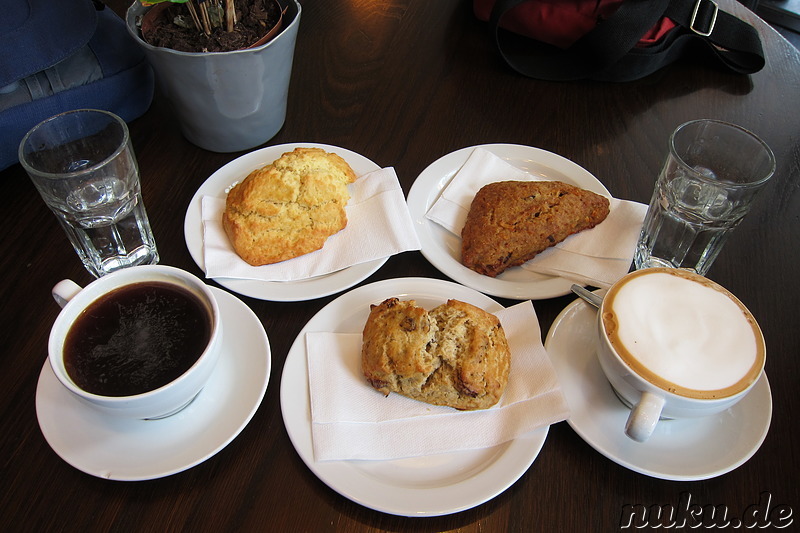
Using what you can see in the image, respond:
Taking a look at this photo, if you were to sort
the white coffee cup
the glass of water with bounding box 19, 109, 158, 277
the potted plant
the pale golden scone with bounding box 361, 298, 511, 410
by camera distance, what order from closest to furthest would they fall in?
the white coffee cup < the pale golden scone with bounding box 361, 298, 511, 410 < the glass of water with bounding box 19, 109, 158, 277 < the potted plant

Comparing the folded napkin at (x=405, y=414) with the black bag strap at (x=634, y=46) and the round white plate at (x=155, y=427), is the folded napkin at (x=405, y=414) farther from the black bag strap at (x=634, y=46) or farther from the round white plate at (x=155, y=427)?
the black bag strap at (x=634, y=46)

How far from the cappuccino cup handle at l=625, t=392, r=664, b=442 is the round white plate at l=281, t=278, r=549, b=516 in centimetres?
12

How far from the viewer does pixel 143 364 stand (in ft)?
2.67

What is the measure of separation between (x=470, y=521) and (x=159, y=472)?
0.42 meters

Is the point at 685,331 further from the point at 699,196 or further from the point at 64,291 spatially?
the point at 64,291

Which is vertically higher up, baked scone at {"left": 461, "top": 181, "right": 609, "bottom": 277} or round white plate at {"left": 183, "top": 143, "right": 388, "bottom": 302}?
baked scone at {"left": 461, "top": 181, "right": 609, "bottom": 277}

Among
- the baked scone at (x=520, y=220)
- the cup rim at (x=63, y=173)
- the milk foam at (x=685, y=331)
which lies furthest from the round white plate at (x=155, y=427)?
the milk foam at (x=685, y=331)

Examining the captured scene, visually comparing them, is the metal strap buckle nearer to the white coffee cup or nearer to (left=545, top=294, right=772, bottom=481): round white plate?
(left=545, top=294, right=772, bottom=481): round white plate

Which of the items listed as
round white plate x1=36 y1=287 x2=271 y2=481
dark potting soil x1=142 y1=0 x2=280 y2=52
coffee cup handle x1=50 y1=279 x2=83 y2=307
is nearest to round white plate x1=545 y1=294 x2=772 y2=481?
round white plate x1=36 y1=287 x2=271 y2=481

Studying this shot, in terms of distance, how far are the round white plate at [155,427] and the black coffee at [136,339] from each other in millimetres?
83

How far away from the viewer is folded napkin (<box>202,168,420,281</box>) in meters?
1.06

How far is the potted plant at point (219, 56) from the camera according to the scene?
3.77ft

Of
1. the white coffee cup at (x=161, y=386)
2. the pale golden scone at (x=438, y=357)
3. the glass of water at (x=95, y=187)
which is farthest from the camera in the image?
the glass of water at (x=95, y=187)

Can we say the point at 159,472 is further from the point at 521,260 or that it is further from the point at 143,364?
the point at 521,260
